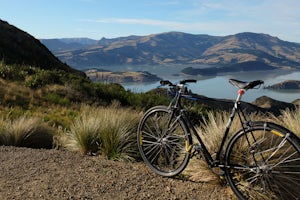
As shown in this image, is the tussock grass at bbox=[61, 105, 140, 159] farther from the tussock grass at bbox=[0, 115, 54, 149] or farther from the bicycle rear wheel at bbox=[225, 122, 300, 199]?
the bicycle rear wheel at bbox=[225, 122, 300, 199]

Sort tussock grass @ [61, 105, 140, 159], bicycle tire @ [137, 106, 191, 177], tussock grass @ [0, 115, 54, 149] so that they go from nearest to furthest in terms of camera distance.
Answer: bicycle tire @ [137, 106, 191, 177] < tussock grass @ [61, 105, 140, 159] < tussock grass @ [0, 115, 54, 149]

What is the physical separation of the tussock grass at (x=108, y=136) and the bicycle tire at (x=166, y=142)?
0.71 meters

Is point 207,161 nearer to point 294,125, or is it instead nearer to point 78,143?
point 294,125

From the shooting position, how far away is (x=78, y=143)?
281 inches

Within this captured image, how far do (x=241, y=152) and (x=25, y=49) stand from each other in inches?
1482

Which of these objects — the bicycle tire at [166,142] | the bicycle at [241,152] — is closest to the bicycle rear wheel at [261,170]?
the bicycle at [241,152]

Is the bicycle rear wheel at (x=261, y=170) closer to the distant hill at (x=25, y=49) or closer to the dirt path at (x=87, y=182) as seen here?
the dirt path at (x=87, y=182)

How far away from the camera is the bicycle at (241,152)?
4.20 m

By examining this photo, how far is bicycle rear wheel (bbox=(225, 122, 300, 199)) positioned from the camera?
4.19 metres

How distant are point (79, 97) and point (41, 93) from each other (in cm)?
191

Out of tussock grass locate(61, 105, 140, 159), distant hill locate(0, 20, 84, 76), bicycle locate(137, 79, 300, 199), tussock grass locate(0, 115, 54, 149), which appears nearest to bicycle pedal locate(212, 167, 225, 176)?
bicycle locate(137, 79, 300, 199)

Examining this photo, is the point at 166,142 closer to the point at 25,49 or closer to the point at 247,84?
the point at 247,84

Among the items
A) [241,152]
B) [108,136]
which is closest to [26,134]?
[108,136]

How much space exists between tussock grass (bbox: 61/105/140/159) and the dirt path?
12.6 inches
